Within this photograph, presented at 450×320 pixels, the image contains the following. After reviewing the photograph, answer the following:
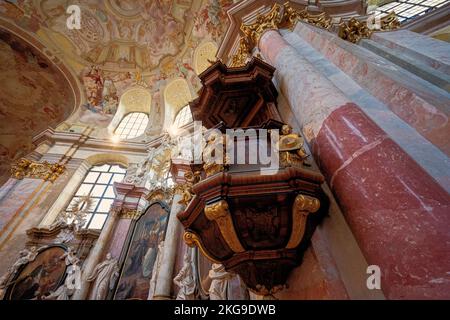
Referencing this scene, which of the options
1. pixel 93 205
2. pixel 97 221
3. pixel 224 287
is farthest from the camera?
pixel 93 205

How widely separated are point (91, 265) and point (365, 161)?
5982 mm

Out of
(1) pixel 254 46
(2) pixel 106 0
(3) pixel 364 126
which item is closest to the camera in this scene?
(3) pixel 364 126

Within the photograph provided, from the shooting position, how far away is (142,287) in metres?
4.54

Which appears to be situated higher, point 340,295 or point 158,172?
point 158,172

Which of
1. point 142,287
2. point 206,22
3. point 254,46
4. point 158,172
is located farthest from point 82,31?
point 142,287

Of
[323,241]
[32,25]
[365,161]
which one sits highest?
[32,25]

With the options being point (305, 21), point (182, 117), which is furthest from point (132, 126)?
point (305, 21)

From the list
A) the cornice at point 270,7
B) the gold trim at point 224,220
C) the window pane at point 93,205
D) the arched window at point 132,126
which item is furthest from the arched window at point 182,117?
the gold trim at point 224,220

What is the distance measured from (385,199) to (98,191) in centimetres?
905

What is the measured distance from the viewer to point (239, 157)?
162 cm

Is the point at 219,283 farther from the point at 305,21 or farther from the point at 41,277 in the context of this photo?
the point at 41,277

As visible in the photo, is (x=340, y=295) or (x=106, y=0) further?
(x=106, y=0)

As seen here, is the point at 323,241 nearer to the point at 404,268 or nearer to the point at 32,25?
the point at 404,268

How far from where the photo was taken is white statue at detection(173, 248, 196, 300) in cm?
353
